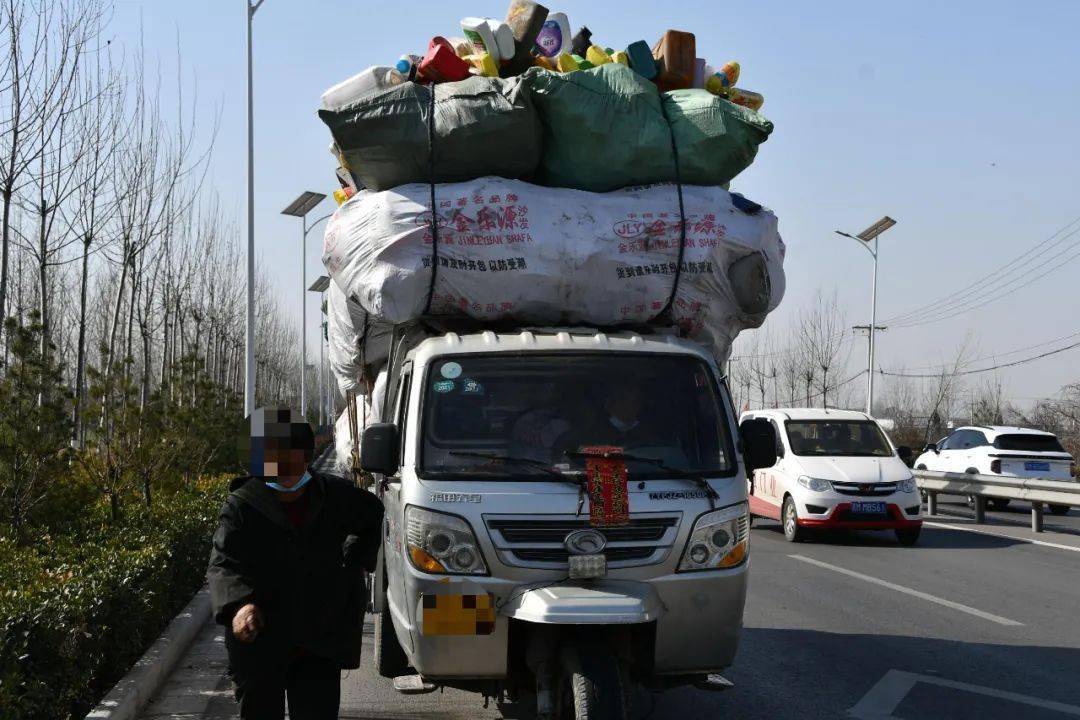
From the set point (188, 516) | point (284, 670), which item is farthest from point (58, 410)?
point (284, 670)

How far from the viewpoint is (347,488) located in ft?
15.5

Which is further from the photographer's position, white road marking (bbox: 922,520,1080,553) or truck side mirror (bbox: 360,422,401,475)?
white road marking (bbox: 922,520,1080,553)

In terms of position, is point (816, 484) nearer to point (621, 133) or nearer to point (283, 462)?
point (621, 133)

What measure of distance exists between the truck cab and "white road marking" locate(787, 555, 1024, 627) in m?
4.80

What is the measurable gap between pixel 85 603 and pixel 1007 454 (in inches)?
782

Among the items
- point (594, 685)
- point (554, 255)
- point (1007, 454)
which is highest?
point (554, 255)

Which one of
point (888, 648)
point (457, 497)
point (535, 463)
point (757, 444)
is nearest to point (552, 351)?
point (535, 463)

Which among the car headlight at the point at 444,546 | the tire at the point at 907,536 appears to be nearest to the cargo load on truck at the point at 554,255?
the car headlight at the point at 444,546

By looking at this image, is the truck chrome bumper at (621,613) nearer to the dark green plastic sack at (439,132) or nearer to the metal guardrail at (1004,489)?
the dark green plastic sack at (439,132)

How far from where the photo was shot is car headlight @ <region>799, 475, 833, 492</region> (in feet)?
49.3

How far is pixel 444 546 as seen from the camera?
212 inches

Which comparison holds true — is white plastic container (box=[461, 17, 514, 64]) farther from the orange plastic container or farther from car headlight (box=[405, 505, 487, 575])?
car headlight (box=[405, 505, 487, 575])

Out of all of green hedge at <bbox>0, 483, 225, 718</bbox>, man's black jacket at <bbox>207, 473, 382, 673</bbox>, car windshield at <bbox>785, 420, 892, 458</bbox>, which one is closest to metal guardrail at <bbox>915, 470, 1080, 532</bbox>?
→ car windshield at <bbox>785, 420, 892, 458</bbox>

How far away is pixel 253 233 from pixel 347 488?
20.0m
